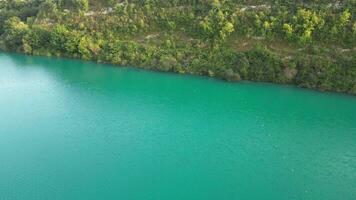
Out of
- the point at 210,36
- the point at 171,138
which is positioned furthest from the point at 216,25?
the point at 171,138

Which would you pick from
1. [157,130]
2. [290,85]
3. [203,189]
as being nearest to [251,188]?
[203,189]

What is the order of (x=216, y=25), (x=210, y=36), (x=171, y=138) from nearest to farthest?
(x=171, y=138) → (x=210, y=36) → (x=216, y=25)

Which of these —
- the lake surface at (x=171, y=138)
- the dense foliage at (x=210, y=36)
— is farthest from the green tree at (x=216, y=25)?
the lake surface at (x=171, y=138)

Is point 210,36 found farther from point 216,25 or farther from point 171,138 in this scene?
point 171,138

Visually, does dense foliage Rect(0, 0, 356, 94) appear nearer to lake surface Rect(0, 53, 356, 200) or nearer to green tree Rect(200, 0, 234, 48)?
green tree Rect(200, 0, 234, 48)

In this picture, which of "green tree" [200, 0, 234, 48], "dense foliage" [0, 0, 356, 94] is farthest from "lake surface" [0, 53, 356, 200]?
"green tree" [200, 0, 234, 48]

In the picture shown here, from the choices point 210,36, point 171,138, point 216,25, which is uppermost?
point 216,25

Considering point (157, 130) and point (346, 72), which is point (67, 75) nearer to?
point (157, 130)
